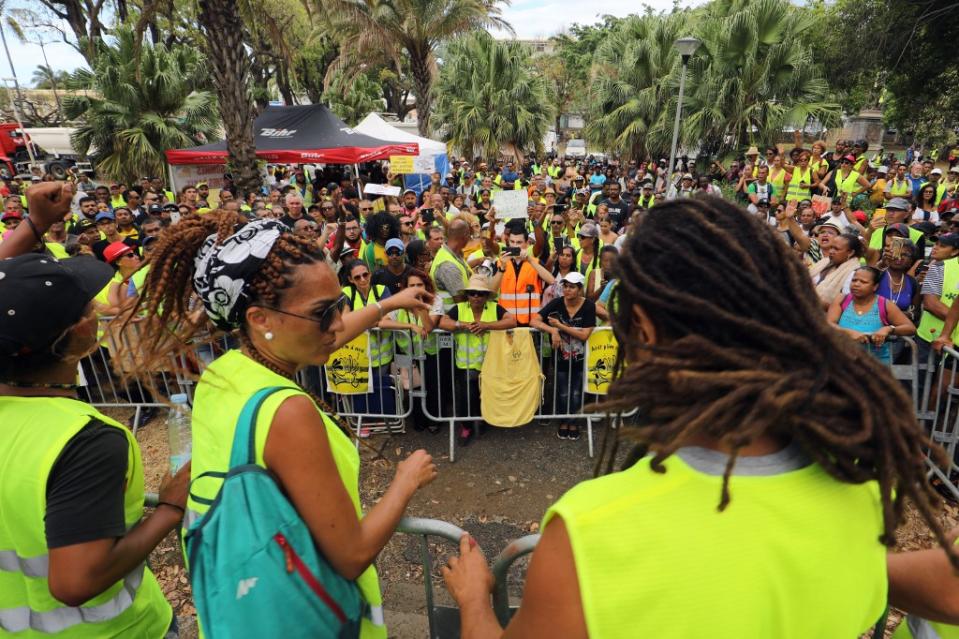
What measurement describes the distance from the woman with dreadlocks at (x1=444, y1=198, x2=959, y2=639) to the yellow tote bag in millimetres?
3877

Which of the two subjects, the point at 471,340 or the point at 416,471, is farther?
the point at 471,340

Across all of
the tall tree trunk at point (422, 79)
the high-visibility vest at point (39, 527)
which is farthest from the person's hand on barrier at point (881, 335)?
the tall tree trunk at point (422, 79)

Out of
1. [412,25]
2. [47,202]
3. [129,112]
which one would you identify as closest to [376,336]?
[47,202]

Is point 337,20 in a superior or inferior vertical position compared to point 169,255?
superior

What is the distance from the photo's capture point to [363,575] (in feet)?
4.99

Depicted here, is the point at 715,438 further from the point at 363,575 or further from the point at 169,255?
the point at 169,255

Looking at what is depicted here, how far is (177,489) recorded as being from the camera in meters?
1.65

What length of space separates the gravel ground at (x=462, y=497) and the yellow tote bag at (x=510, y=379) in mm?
370

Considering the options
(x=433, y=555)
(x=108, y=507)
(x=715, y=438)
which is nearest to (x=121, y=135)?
(x=433, y=555)

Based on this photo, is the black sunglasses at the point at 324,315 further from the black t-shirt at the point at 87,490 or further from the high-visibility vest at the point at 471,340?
the high-visibility vest at the point at 471,340

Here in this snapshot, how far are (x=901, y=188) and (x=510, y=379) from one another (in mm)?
11259

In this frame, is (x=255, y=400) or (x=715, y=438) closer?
(x=715, y=438)

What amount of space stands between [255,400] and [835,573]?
125cm

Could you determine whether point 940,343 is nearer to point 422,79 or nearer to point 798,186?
point 798,186
